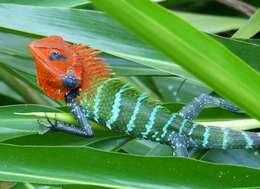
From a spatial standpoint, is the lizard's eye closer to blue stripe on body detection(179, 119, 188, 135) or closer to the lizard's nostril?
the lizard's nostril

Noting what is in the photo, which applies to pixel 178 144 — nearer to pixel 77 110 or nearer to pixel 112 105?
pixel 112 105

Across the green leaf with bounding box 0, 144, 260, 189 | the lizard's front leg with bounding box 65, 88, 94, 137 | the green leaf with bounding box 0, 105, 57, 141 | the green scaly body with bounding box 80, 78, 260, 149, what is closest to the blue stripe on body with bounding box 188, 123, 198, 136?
the green scaly body with bounding box 80, 78, 260, 149

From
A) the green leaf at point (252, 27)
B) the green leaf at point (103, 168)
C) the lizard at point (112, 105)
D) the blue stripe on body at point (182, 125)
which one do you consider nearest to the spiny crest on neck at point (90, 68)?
the lizard at point (112, 105)

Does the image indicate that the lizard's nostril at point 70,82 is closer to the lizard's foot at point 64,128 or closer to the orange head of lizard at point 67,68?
the orange head of lizard at point 67,68

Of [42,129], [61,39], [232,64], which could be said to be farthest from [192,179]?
[61,39]

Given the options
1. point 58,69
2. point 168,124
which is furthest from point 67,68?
point 168,124

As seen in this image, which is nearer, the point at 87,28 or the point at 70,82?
the point at 87,28
